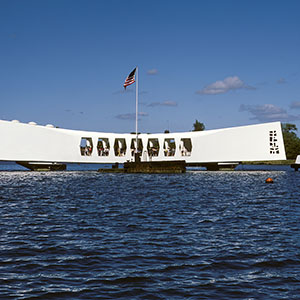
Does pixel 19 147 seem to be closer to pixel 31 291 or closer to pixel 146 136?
pixel 146 136

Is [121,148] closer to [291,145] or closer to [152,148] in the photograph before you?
[152,148]

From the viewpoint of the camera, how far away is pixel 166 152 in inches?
2852

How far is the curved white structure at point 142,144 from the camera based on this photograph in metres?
66.5

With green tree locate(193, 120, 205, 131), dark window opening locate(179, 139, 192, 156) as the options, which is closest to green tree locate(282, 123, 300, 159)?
green tree locate(193, 120, 205, 131)

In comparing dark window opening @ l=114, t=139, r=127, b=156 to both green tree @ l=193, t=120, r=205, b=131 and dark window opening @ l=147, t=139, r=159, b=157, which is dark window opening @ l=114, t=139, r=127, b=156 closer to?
dark window opening @ l=147, t=139, r=159, b=157

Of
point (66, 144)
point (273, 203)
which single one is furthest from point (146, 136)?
point (273, 203)

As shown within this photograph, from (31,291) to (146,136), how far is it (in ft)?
210

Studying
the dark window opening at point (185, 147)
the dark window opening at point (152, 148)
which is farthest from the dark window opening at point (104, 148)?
the dark window opening at point (185, 147)

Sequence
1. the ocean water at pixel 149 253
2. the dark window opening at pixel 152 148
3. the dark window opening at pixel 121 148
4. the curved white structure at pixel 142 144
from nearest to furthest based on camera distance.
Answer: the ocean water at pixel 149 253
the curved white structure at pixel 142 144
the dark window opening at pixel 152 148
the dark window opening at pixel 121 148

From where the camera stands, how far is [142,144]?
7431 centimetres

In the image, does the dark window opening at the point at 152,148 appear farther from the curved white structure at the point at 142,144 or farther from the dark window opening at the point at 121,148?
the dark window opening at the point at 121,148

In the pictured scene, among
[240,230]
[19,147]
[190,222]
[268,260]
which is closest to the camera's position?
[268,260]

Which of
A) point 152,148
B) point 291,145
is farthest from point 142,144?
point 291,145

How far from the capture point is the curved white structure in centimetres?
6650
